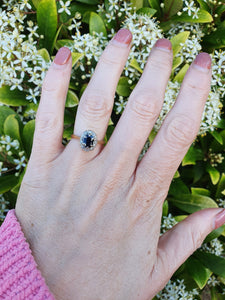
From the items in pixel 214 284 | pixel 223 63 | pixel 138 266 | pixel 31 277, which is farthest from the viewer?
pixel 214 284

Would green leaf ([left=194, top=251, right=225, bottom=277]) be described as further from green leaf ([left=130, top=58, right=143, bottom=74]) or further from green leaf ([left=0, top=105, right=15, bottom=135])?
green leaf ([left=0, top=105, right=15, bottom=135])

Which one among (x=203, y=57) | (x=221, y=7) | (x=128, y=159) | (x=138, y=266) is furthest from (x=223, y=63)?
(x=138, y=266)

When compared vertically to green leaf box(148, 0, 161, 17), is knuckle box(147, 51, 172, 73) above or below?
below

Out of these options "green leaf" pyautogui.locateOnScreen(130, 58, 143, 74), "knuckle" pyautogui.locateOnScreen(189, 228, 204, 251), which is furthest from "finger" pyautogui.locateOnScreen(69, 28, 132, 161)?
"knuckle" pyautogui.locateOnScreen(189, 228, 204, 251)

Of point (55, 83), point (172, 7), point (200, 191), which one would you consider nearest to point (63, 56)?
point (55, 83)

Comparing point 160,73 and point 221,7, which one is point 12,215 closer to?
point 160,73
